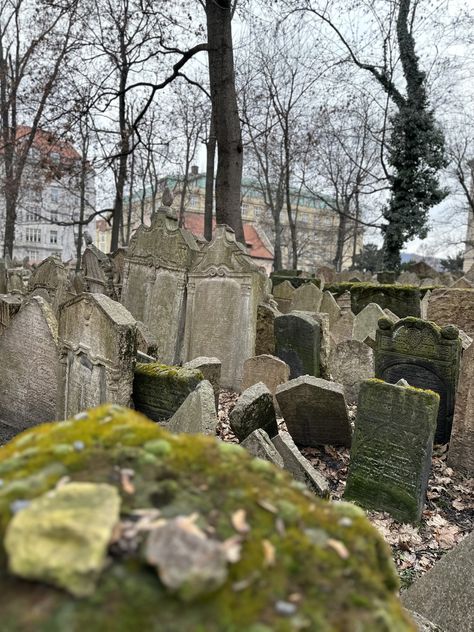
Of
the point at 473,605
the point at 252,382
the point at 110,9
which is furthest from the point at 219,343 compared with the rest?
the point at 110,9

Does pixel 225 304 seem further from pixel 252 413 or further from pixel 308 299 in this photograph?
pixel 308 299

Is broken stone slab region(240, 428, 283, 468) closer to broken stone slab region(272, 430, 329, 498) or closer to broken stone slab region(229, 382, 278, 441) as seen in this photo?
broken stone slab region(272, 430, 329, 498)

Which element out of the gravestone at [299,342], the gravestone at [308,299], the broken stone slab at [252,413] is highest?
the gravestone at [308,299]

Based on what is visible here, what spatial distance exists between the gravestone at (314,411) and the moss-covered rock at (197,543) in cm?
397

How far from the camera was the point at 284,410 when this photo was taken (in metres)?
5.28

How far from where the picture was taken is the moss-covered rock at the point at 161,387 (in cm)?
455

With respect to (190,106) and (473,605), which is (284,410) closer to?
(473,605)

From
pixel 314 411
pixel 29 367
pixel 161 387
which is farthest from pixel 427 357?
pixel 29 367

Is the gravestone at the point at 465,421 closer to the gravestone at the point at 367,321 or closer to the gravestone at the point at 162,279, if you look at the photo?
the gravestone at the point at 367,321

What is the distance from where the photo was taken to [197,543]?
883mm

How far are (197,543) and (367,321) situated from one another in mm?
9206

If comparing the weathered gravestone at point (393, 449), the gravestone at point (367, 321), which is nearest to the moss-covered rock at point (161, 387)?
the weathered gravestone at point (393, 449)

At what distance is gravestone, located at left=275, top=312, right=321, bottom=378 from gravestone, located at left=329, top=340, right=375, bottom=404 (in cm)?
35

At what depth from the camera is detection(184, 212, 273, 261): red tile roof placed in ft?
147
